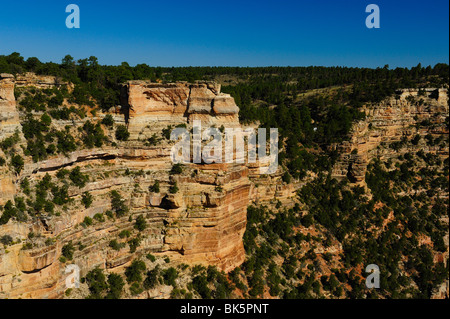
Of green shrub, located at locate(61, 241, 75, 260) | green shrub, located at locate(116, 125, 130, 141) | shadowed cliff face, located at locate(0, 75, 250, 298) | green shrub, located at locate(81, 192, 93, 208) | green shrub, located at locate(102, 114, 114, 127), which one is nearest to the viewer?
shadowed cliff face, located at locate(0, 75, 250, 298)

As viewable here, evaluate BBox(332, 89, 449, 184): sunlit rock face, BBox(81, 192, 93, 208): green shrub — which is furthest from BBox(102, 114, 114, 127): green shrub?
BBox(332, 89, 449, 184): sunlit rock face

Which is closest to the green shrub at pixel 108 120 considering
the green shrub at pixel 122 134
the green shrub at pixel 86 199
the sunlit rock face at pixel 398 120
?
the green shrub at pixel 122 134

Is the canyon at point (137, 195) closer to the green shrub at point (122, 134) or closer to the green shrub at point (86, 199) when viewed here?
the green shrub at point (86, 199)

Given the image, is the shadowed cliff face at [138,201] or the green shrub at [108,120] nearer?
the shadowed cliff face at [138,201]

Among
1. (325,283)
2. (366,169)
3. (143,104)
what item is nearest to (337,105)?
(366,169)

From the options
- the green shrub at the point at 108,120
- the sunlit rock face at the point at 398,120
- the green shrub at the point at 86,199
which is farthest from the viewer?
the sunlit rock face at the point at 398,120

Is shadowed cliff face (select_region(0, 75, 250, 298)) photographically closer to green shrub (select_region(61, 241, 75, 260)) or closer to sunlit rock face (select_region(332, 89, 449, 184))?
green shrub (select_region(61, 241, 75, 260))

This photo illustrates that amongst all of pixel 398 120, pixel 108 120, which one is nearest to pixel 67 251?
pixel 108 120

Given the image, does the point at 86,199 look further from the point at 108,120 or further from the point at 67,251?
the point at 108,120

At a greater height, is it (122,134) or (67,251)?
(122,134)
